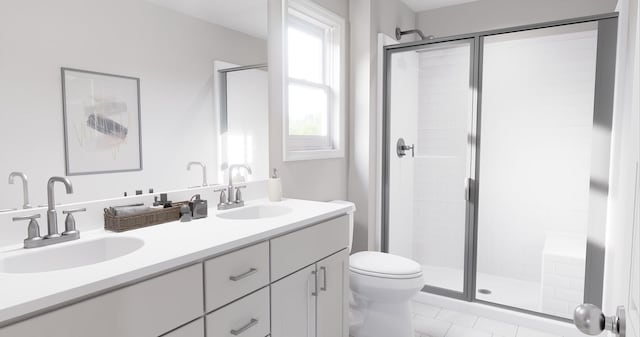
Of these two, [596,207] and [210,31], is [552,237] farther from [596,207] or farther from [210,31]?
[210,31]

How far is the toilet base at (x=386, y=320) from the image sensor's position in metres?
2.34

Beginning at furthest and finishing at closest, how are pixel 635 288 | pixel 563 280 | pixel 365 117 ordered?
pixel 365 117 < pixel 563 280 < pixel 635 288

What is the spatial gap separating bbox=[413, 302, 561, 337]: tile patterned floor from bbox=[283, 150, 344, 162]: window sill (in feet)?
4.25

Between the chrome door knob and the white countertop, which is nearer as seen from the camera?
the chrome door knob

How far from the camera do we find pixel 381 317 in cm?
238

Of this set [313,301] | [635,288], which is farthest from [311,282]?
[635,288]

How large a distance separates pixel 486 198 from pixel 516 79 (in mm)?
1041

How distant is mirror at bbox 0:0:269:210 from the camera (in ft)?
4.18

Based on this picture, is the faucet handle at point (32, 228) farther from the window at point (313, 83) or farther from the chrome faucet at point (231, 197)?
the window at point (313, 83)

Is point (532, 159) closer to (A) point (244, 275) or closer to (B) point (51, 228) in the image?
(A) point (244, 275)

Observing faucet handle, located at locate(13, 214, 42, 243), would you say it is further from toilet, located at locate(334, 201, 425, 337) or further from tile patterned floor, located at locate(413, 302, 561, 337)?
tile patterned floor, located at locate(413, 302, 561, 337)

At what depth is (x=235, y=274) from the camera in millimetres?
1364

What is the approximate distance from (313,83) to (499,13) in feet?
5.86

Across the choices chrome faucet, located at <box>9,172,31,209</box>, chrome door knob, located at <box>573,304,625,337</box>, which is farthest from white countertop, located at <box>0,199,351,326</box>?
chrome door knob, located at <box>573,304,625,337</box>
